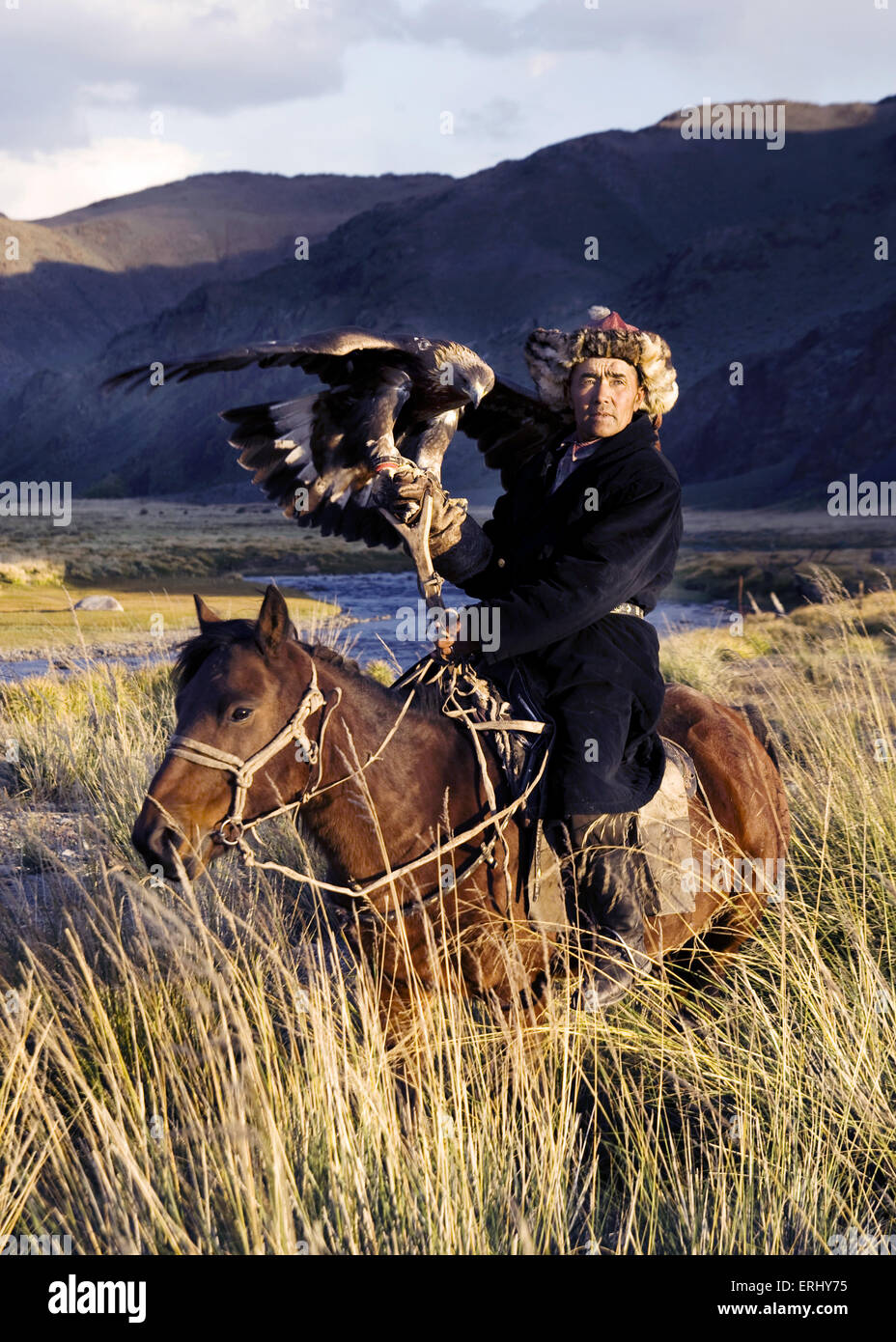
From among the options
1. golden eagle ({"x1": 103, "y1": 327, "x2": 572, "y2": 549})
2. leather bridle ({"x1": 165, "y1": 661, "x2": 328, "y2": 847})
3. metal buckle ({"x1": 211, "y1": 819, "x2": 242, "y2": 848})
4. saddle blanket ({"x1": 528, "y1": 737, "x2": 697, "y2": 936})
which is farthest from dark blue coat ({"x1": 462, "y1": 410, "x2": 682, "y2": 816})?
metal buckle ({"x1": 211, "y1": 819, "x2": 242, "y2": 848})

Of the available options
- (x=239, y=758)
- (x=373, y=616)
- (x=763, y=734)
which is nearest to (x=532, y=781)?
(x=239, y=758)

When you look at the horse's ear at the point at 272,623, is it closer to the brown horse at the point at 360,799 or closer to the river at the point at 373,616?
the brown horse at the point at 360,799

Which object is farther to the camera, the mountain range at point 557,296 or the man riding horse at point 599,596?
the mountain range at point 557,296

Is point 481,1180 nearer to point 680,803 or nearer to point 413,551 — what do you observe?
point 680,803

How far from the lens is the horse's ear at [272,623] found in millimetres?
3064

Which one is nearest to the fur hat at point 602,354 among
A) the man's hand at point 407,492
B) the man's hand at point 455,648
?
the man's hand at point 407,492

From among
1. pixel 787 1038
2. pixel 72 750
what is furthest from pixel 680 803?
pixel 72 750

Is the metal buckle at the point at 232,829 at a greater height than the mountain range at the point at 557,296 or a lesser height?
lesser

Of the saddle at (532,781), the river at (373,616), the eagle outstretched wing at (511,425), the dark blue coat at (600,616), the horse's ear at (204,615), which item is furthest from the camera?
the river at (373,616)

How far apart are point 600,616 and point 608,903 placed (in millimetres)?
926

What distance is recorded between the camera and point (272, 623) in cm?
313

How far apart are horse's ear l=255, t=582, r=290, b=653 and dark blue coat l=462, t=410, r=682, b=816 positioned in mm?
672
